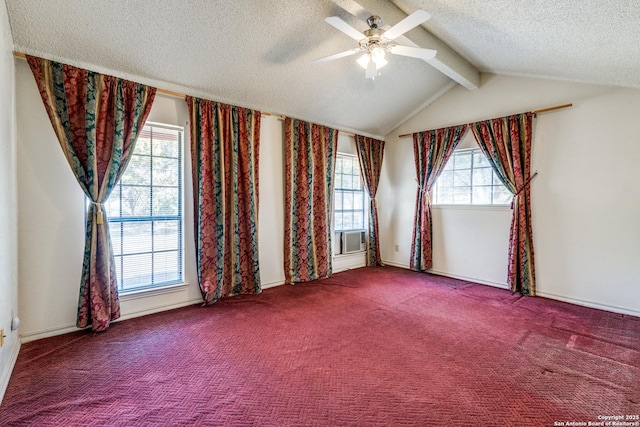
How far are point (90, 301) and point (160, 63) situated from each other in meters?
2.26

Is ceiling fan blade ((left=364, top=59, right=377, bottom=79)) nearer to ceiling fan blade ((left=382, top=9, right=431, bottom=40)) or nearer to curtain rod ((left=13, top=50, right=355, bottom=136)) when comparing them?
ceiling fan blade ((left=382, top=9, right=431, bottom=40))

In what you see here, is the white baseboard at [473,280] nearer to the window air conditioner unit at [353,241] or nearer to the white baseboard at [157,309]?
the window air conditioner unit at [353,241]

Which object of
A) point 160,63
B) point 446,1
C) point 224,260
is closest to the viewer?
point 446,1

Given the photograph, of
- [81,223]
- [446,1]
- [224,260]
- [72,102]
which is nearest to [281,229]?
[224,260]

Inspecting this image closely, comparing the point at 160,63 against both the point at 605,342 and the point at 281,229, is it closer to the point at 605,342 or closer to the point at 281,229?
the point at 281,229

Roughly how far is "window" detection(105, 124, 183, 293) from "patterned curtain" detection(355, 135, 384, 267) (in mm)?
2900

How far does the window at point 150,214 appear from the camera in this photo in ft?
9.52

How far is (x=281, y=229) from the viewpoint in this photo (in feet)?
13.5

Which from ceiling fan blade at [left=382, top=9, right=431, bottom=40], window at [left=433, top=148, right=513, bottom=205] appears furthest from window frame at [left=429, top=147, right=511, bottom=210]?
ceiling fan blade at [left=382, top=9, right=431, bottom=40]

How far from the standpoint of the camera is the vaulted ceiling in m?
2.19

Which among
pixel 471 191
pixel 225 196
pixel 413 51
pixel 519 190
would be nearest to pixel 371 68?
pixel 413 51

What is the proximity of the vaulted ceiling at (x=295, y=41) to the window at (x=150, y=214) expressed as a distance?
26.5 inches

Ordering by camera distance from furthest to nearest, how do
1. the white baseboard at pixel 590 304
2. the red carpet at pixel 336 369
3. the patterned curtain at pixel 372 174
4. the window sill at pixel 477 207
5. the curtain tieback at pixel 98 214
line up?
the patterned curtain at pixel 372 174 → the window sill at pixel 477 207 → the white baseboard at pixel 590 304 → the curtain tieback at pixel 98 214 → the red carpet at pixel 336 369

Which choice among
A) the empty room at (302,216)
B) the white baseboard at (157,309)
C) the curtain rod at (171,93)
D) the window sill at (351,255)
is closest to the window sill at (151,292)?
→ the empty room at (302,216)
